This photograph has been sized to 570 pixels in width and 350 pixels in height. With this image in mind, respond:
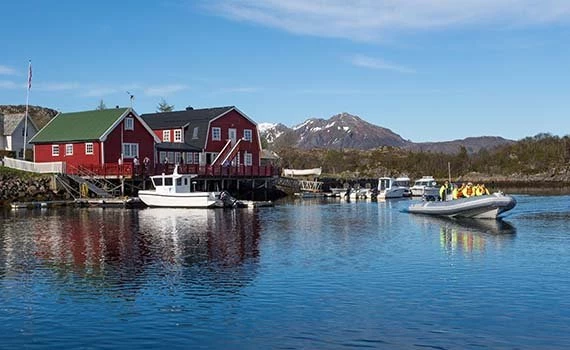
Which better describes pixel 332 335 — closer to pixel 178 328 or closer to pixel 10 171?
pixel 178 328

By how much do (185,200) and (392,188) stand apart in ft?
95.3

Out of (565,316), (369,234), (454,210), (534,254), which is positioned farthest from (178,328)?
(454,210)

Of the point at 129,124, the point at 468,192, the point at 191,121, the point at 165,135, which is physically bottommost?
the point at 468,192

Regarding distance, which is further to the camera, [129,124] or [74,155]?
[129,124]

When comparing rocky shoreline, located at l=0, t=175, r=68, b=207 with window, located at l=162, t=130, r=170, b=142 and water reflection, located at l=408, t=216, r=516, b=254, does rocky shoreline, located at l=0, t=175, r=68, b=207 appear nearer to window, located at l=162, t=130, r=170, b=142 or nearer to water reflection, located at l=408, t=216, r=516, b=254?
window, located at l=162, t=130, r=170, b=142

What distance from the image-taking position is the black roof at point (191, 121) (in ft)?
232

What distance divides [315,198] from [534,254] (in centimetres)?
4860

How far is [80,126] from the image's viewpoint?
2517 inches

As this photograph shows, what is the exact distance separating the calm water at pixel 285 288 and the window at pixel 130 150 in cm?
2551

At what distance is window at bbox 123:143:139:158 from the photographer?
62.7 m

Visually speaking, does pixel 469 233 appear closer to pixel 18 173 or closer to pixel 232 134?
pixel 18 173

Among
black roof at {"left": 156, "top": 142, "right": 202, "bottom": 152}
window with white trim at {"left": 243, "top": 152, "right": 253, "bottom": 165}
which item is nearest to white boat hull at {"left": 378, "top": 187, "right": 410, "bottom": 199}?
window with white trim at {"left": 243, "top": 152, "right": 253, "bottom": 165}

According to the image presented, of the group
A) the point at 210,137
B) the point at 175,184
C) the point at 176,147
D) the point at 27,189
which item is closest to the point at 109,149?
the point at 27,189

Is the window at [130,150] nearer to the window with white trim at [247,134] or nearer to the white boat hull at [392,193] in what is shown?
the window with white trim at [247,134]
